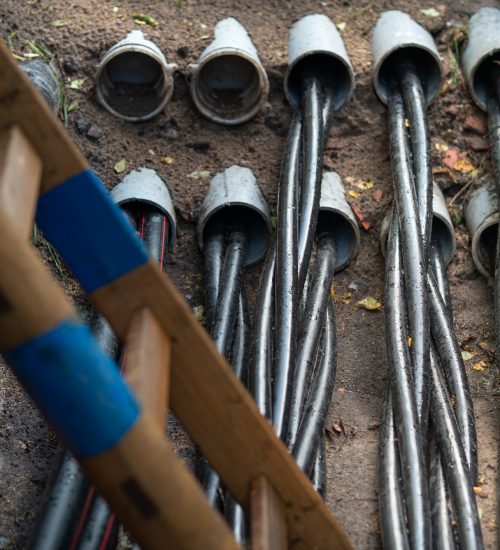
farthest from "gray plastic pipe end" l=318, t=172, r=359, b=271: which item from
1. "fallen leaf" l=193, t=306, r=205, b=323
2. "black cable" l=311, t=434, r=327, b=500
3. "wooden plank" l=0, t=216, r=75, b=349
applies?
"wooden plank" l=0, t=216, r=75, b=349

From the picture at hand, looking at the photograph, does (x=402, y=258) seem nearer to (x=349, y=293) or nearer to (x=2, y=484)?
(x=349, y=293)

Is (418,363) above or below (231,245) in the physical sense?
below

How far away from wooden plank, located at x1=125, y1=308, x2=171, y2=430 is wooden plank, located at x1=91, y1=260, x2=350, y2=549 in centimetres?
4

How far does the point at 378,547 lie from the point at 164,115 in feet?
7.12

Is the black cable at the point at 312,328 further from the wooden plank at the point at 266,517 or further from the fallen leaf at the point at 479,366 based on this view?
the wooden plank at the point at 266,517

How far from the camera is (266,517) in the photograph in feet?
6.16

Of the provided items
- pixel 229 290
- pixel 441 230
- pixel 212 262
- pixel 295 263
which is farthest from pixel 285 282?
pixel 441 230

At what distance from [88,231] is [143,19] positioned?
2683 mm

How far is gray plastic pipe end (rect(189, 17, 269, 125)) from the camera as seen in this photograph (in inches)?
152

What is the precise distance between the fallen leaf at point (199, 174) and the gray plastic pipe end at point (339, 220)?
51 cm

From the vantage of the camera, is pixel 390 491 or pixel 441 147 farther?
pixel 441 147

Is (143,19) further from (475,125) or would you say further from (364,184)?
(475,125)

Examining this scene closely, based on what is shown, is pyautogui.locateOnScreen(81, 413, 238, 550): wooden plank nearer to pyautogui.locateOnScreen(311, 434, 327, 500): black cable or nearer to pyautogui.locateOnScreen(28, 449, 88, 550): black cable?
pyautogui.locateOnScreen(28, 449, 88, 550): black cable

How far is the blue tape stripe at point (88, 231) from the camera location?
5.77 ft
